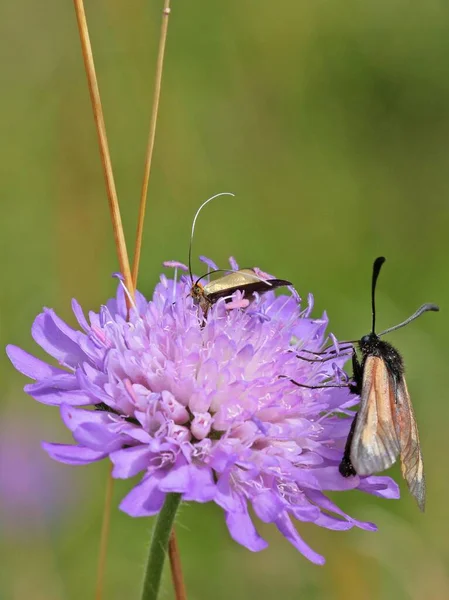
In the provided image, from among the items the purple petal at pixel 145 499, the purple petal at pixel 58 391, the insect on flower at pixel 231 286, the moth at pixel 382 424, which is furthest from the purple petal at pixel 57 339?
the moth at pixel 382 424

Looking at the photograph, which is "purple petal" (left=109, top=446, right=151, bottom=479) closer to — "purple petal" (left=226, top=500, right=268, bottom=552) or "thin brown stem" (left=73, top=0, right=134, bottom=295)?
"purple petal" (left=226, top=500, right=268, bottom=552)

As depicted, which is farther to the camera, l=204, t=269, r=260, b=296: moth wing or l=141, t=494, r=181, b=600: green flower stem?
l=204, t=269, r=260, b=296: moth wing

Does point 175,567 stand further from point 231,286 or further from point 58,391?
point 231,286

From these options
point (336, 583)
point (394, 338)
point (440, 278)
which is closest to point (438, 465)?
point (394, 338)

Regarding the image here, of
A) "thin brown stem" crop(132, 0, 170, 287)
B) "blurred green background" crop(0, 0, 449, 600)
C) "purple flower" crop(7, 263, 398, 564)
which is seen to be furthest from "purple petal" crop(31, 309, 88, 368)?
"blurred green background" crop(0, 0, 449, 600)

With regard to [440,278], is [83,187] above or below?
above

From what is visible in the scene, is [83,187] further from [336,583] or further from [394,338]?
[336,583]

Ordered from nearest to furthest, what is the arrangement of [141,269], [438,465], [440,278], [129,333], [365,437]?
[365,437]
[129,333]
[438,465]
[141,269]
[440,278]
